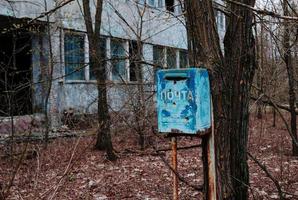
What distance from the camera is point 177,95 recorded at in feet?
10.2

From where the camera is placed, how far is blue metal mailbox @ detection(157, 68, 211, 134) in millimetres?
3033

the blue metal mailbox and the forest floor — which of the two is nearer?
the blue metal mailbox

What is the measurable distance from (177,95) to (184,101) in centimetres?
7

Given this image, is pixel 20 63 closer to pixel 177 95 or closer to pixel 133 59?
pixel 133 59

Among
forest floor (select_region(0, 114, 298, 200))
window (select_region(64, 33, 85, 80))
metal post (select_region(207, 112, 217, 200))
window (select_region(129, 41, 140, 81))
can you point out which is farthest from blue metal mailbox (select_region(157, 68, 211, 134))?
window (select_region(64, 33, 85, 80))

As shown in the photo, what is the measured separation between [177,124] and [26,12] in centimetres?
1187

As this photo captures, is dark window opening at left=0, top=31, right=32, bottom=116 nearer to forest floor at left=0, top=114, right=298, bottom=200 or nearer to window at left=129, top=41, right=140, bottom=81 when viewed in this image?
window at left=129, top=41, right=140, bottom=81

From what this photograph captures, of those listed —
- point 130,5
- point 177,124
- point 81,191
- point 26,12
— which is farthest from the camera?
point 130,5

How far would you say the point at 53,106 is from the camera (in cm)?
1466

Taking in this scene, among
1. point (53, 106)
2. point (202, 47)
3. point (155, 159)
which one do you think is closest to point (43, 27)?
point (53, 106)

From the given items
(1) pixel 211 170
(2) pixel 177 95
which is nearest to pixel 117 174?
(1) pixel 211 170

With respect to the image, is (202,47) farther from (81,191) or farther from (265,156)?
(265,156)

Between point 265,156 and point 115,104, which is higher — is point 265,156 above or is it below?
below

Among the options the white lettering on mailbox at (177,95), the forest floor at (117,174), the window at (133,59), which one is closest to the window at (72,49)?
the window at (133,59)
